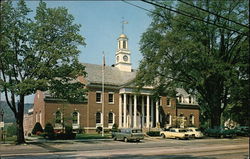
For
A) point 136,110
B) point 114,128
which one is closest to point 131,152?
point 114,128

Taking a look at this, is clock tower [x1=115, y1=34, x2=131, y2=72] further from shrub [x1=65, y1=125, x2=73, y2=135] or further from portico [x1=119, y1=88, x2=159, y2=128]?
shrub [x1=65, y1=125, x2=73, y2=135]

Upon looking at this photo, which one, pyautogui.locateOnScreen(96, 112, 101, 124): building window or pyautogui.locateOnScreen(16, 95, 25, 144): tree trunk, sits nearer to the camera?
pyautogui.locateOnScreen(16, 95, 25, 144): tree trunk

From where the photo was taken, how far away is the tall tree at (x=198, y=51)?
3659 cm

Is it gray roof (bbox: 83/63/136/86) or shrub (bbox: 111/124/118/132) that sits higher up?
gray roof (bbox: 83/63/136/86)

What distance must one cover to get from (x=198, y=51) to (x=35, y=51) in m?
17.8

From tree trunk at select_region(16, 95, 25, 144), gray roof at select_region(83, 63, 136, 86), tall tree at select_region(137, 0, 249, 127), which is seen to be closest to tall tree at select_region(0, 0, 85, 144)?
tree trunk at select_region(16, 95, 25, 144)

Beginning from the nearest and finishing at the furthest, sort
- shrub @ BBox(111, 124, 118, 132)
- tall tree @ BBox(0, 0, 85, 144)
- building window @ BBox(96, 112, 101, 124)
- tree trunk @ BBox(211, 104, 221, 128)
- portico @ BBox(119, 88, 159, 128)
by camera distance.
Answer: tall tree @ BBox(0, 0, 85, 144) → tree trunk @ BBox(211, 104, 221, 128) → shrub @ BBox(111, 124, 118, 132) → building window @ BBox(96, 112, 101, 124) → portico @ BBox(119, 88, 159, 128)

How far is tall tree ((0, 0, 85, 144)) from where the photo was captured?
96.9ft

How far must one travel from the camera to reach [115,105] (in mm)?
53719

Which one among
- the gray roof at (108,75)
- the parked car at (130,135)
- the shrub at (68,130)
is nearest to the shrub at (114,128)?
the gray roof at (108,75)

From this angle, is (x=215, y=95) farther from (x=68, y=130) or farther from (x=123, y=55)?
(x=123, y=55)

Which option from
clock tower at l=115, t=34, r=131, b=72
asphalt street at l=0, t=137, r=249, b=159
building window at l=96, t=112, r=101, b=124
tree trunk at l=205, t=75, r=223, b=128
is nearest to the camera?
asphalt street at l=0, t=137, r=249, b=159

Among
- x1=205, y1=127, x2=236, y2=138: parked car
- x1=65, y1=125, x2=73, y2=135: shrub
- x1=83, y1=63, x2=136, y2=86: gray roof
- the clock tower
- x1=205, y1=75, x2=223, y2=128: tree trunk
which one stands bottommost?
x1=205, y1=127, x2=236, y2=138: parked car

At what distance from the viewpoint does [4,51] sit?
29391 mm
